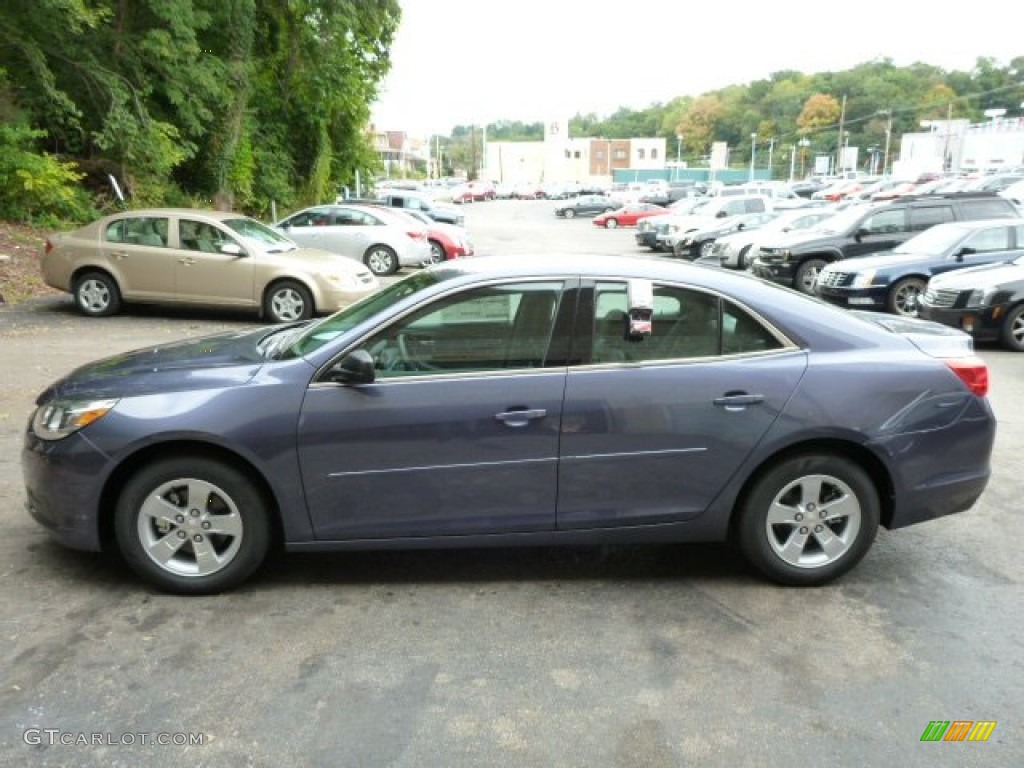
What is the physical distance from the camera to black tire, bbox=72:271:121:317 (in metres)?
12.6

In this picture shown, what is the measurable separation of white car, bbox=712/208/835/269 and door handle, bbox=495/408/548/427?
1697 centimetres

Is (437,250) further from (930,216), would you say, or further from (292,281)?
(930,216)

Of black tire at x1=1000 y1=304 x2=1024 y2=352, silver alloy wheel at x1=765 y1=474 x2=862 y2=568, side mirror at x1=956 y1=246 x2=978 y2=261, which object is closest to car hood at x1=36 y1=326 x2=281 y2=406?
silver alloy wheel at x1=765 y1=474 x2=862 y2=568

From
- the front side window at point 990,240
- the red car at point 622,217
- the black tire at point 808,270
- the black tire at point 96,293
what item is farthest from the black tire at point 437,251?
the red car at point 622,217

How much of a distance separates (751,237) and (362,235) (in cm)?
913

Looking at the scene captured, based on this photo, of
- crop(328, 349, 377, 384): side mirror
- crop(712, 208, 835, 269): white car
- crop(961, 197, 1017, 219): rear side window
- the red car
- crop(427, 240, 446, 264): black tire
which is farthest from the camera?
the red car

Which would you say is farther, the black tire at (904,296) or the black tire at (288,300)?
the black tire at (904,296)

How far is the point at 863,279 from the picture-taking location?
1347 centimetres

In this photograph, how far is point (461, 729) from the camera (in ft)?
10.2

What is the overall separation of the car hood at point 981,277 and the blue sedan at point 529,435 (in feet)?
25.6

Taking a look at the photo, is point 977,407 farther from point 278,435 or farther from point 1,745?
point 1,745

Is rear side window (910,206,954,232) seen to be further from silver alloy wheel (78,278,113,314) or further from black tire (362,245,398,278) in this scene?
silver alloy wheel (78,278,113,314)

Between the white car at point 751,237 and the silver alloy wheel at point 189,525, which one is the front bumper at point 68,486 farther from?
the white car at point 751,237

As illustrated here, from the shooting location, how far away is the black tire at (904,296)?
13234 millimetres
